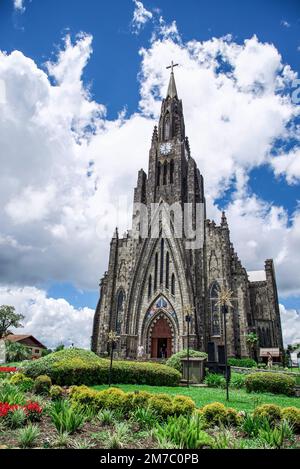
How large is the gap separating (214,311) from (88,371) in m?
22.2

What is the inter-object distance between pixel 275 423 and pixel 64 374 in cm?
1154

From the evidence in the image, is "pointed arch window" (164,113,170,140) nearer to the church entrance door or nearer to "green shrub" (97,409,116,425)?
the church entrance door

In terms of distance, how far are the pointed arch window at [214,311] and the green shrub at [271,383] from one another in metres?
18.3

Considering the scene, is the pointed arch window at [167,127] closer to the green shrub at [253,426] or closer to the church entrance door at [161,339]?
the church entrance door at [161,339]

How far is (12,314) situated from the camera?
1950 inches

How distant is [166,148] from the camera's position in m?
48.5

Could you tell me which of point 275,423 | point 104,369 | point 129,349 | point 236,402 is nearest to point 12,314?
point 129,349

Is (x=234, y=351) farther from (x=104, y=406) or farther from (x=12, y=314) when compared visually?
(x=12, y=314)

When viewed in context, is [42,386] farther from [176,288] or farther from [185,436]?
[176,288]

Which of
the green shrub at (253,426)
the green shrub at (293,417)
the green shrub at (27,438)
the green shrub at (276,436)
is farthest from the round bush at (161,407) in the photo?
the green shrub at (27,438)

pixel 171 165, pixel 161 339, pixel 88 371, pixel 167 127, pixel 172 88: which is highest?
pixel 172 88

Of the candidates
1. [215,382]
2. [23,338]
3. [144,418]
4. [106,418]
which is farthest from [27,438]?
[23,338]

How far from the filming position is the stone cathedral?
119ft

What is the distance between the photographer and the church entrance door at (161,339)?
124 feet
